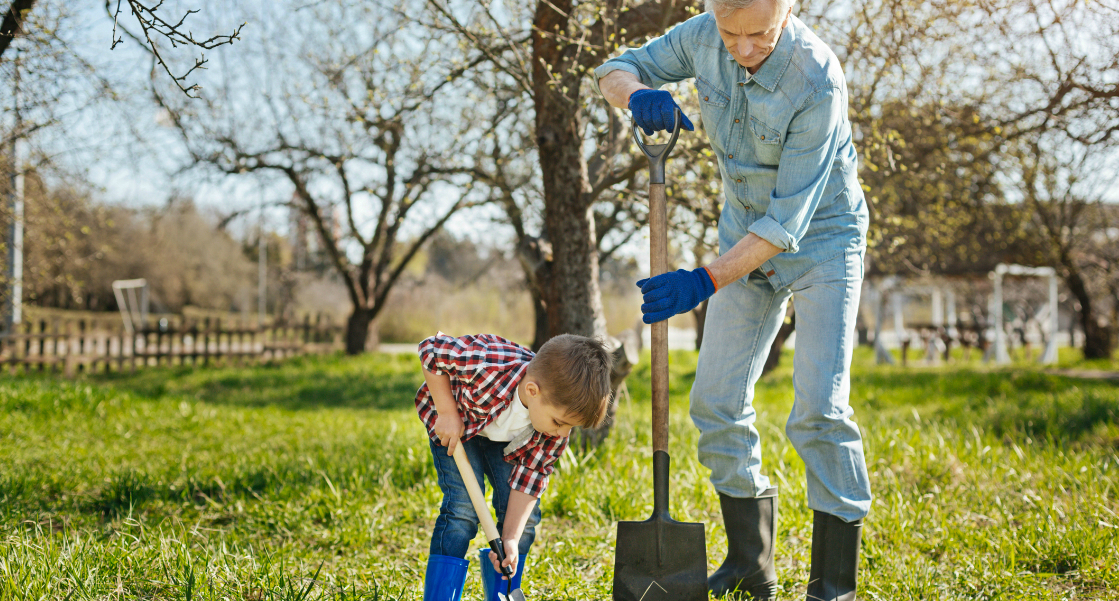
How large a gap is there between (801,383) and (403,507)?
1.88 metres

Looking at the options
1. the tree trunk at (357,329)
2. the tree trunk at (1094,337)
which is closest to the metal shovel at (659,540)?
the tree trunk at (357,329)

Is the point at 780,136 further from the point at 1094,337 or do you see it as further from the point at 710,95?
the point at 1094,337

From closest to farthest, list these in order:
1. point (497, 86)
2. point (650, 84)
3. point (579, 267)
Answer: point (650, 84) → point (579, 267) → point (497, 86)

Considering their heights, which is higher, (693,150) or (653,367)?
(693,150)

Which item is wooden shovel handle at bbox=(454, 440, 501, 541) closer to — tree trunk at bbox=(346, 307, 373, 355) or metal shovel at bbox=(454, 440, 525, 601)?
metal shovel at bbox=(454, 440, 525, 601)

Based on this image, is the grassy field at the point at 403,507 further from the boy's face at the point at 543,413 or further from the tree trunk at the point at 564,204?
the tree trunk at the point at 564,204

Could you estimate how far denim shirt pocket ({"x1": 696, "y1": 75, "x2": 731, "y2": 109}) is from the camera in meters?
2.16

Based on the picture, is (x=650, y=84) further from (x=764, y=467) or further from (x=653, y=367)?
(x=764, y=467)

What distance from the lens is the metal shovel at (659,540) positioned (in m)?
2.09

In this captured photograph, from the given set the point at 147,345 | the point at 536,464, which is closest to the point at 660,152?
the point at 536,464

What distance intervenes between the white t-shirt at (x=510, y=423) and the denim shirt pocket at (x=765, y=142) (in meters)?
0.97

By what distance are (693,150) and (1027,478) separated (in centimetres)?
229

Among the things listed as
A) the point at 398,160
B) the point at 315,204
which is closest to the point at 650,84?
the point at 398,160

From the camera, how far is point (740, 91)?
2098 mm
